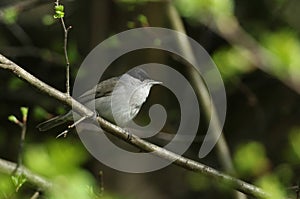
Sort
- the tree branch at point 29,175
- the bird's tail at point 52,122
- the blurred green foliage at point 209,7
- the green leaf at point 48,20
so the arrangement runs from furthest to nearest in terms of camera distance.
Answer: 1. the bird's tail at point 52,122
2. the tree branch at point 29,175
3. the green leaf at point 48,20
4. the blurred green foliage at point 209,7

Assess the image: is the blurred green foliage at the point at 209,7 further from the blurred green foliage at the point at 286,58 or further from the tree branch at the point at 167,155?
the tree branch at the point at 167,155

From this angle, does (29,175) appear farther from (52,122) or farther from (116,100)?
(116,100)

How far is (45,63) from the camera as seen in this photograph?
5.42 metres

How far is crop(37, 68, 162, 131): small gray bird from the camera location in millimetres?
4285

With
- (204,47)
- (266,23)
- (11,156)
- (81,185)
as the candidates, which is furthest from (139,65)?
(81,185)

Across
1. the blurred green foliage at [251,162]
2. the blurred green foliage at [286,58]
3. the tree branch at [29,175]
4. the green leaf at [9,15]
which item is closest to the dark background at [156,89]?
the blurred green foliage at [251,162]

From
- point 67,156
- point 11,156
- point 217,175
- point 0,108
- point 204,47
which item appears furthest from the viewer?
point 11,156

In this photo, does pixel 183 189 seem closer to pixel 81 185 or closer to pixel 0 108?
pixel 0 108

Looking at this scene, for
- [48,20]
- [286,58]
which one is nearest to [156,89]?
[48,20]

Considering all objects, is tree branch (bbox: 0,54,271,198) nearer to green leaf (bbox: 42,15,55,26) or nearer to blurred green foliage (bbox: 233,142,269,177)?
green leaf (bbox: 42,15,55,26)

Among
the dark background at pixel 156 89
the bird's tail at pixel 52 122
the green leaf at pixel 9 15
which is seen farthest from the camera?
the dark background at pixel 156 89

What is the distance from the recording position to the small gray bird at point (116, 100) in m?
4.29

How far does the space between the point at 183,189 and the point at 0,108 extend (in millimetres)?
1716

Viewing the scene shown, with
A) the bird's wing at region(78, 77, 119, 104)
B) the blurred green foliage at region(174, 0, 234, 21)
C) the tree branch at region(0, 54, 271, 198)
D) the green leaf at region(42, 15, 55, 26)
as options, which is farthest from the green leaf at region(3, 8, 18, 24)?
the tree branch at region(0, 54, 271, 198)
